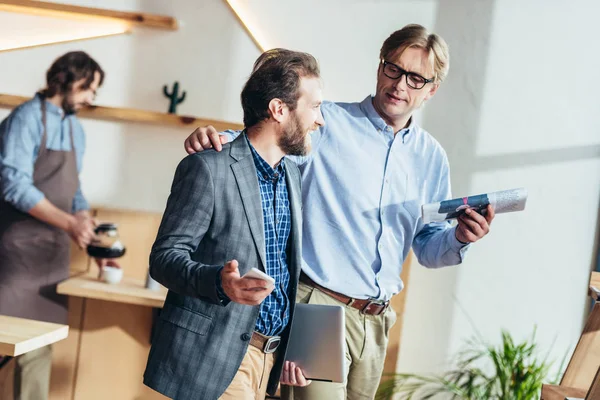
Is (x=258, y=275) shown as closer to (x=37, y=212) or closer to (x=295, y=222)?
(x=295, y=222)

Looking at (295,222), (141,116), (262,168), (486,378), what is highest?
(141,116)

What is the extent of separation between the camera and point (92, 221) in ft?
14.2

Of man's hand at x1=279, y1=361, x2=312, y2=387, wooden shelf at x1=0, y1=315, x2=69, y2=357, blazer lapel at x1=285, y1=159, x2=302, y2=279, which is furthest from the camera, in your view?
wooden shelf at x1=0, y1=315, x2=69, y2=357

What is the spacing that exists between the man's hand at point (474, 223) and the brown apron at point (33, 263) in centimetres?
256

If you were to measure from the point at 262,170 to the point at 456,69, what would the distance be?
2.54m

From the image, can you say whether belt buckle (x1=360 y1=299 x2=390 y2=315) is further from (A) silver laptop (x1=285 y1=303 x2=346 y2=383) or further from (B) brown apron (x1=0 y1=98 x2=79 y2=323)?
(B) brown apron (x1=0 y1=98 x2=79 y2=323)

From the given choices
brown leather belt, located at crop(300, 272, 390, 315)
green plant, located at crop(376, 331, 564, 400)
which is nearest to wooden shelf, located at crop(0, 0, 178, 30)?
green plant, located at crop(376, 331, 564, 400)

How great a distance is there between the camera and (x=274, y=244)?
6.79 feet

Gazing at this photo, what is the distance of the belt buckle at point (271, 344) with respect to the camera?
6.81 feet

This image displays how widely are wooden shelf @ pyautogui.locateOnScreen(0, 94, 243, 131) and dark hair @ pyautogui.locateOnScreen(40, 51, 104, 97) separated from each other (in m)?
0.15

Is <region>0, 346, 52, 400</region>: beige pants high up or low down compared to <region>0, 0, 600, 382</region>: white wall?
down

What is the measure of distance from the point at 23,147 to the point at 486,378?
106 inches

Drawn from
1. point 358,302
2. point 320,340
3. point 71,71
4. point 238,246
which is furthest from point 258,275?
point 71,71

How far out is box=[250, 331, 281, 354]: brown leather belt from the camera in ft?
6.74
